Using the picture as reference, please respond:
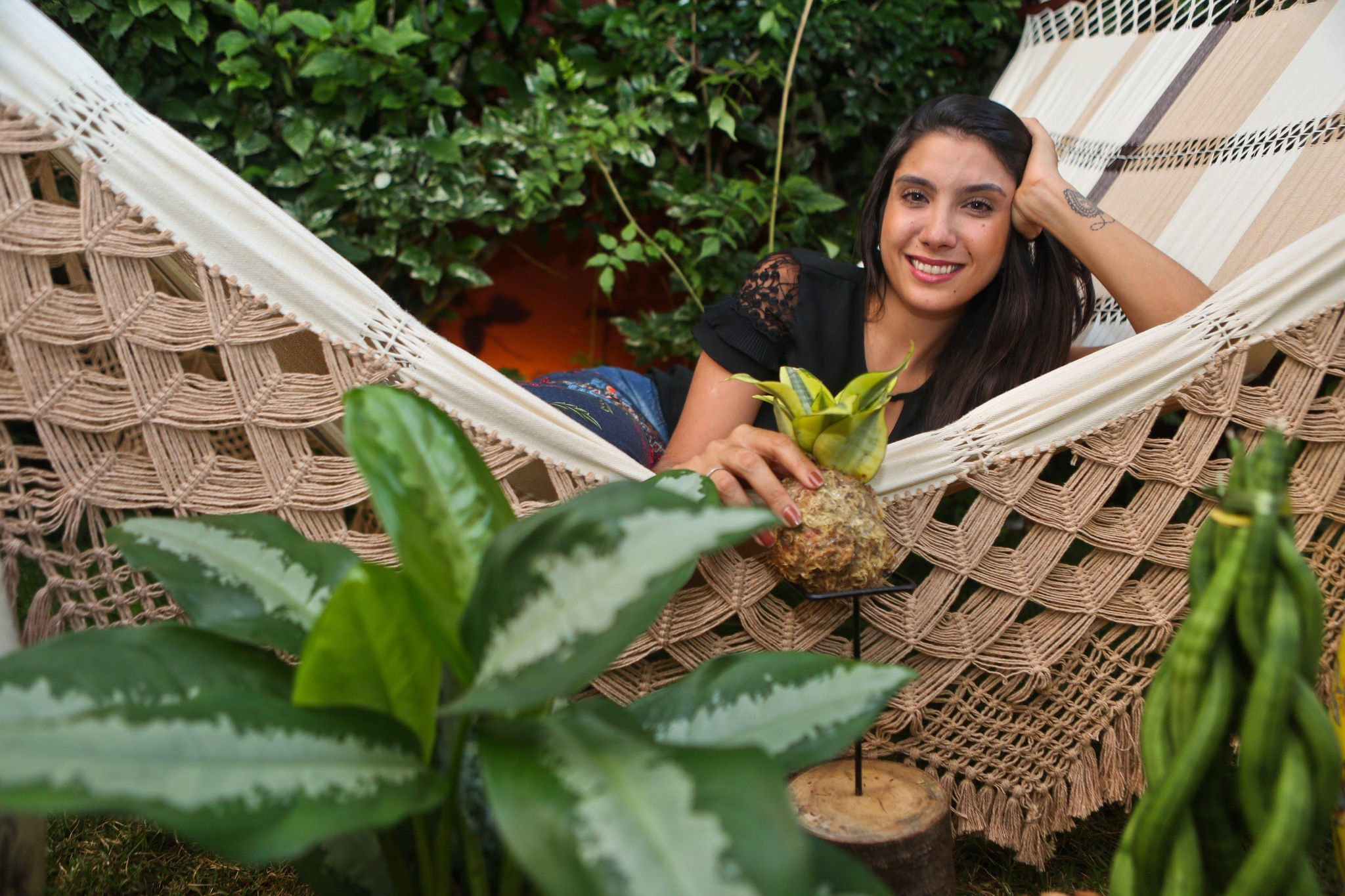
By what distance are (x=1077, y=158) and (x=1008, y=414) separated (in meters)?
1.33

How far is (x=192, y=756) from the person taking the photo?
18.1 inches

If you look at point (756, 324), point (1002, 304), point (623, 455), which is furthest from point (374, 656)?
point (1002, 304)

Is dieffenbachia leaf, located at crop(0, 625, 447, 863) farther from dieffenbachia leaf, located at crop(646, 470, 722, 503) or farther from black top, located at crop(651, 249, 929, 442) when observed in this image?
black top, located at crop(651, 249, 929, 442)

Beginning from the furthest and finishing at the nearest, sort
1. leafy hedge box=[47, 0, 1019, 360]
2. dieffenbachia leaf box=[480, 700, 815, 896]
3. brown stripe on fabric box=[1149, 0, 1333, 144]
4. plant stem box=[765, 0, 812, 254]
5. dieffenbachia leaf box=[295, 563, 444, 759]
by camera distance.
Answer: plant stem box=[765, 0, 812, 254] < leafy hedge box=[47, 0, 1019, 360] < brown stripe on fabric box=[1149, 0, 1333, 144] < dieffenbachia leaf box=[295, 563, 444, 759] < dieffenbachia leaf box=[480, 700, 815, 896]

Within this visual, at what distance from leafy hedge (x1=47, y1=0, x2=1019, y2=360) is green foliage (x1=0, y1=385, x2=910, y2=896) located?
1878 millimetres

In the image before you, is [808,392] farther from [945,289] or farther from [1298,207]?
[1298,207]

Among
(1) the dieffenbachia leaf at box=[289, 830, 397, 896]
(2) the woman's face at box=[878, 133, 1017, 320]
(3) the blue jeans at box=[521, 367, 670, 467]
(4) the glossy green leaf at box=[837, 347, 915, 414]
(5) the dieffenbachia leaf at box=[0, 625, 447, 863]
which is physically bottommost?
(3) the blue jeans at box=[521, 367, 670, 467]

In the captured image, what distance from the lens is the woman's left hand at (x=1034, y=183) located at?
152cm

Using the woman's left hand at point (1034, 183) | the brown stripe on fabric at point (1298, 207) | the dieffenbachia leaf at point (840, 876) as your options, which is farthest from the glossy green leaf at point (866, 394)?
the brown stripe on fabric at point (1298, 207)

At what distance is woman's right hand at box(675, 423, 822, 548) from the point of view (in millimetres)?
994

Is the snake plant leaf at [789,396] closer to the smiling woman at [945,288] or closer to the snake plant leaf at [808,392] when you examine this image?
the snake plant leaf at [808,392]

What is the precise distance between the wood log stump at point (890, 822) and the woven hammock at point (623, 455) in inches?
4.2

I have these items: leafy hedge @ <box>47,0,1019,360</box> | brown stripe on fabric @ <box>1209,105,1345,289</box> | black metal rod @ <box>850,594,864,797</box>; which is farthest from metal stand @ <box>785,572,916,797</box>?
leafy hedge @ <box>47,0,1019,360</box>

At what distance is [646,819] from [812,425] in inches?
24.5
